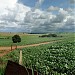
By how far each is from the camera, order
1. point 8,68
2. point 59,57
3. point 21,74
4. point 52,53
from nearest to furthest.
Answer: point 21,74
point 8,68
point 59,57
point 52,53

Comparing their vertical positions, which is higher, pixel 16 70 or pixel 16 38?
pixel 16 38

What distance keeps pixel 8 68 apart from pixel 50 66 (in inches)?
79.4

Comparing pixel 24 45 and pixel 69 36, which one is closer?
pixel 24 45

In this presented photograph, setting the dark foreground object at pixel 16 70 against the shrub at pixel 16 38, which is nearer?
the dark foreground object at pixel 16 70

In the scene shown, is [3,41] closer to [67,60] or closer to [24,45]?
[24,45]

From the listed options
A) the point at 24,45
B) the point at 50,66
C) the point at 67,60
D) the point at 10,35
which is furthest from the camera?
the point at 10,35

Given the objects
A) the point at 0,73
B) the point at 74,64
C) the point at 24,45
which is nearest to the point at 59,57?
the point at 74,64

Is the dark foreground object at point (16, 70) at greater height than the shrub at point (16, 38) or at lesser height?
lesser

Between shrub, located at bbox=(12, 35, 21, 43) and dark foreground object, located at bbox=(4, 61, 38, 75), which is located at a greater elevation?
shrub, located at bbox=(12, 35, 21, 43)

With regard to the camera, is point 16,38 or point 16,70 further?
point 16,38

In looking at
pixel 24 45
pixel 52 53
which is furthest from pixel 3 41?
pixel 52 53

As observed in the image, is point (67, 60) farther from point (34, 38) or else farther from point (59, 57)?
point (34, 38)

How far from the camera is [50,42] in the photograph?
14.1 meters

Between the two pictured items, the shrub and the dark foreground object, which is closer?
the dark foreground object
